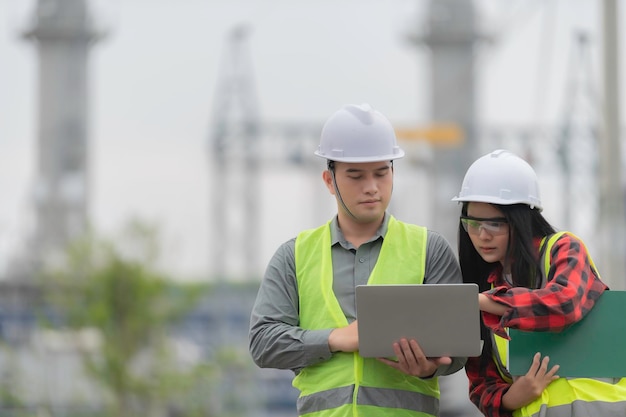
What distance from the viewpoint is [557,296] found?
13.0 feet

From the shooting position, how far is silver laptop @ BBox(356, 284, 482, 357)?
3.90 metres

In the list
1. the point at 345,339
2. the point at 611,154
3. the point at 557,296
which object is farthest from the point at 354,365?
the point at 611,154

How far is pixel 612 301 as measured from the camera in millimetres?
4082

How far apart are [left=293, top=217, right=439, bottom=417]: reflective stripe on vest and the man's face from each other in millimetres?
125

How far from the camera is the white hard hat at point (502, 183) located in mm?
4238

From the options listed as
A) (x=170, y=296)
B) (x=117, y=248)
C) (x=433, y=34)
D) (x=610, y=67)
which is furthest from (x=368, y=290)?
(x=433, y=34)

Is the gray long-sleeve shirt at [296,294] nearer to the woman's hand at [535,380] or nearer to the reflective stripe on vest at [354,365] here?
the reflective stripe on vest at [354,365]

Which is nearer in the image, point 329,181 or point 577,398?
point 577,398

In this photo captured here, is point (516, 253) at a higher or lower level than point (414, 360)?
higher

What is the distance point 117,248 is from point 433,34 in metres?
21.7

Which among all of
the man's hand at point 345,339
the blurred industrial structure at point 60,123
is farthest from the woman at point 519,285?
the blurred industrial structure at point 60,123

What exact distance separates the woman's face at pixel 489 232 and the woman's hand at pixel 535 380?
0.36 m

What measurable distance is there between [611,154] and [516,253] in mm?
6548

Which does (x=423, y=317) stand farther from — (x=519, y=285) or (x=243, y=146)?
(x=243, y=146)
